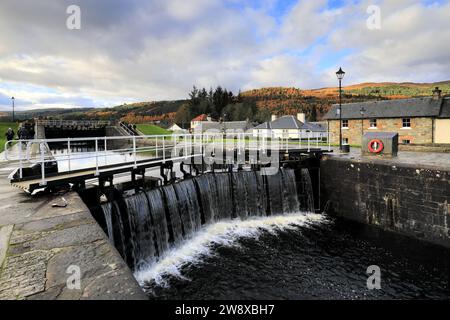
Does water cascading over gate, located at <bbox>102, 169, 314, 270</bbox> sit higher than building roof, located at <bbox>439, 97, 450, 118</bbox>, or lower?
lower

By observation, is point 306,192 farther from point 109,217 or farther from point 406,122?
point 406,122

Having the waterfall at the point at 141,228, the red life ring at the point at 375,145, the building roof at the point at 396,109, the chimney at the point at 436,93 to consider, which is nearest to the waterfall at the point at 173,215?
the waterfall at the point at 141,228

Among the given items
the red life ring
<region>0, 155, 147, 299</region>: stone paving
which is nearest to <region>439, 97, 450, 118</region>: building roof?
the red life ring

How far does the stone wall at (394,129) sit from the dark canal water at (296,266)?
2115cm

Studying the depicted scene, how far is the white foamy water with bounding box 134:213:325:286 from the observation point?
883 cm

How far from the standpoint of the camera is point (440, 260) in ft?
33.0

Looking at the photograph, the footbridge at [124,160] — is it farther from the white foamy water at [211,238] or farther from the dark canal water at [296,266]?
the dark canal water at [296,266]

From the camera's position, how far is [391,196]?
12.9m

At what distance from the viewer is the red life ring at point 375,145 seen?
15367 mm

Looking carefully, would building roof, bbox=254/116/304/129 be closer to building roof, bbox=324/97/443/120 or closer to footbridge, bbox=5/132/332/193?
building roof, bbox=324/97/443/120

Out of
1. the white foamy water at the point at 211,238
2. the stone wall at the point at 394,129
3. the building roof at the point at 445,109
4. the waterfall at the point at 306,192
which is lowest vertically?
the white foamy water at the point at 211,238

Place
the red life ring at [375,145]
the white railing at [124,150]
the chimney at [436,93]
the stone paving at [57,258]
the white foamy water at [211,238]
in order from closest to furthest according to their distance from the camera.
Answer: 1. the stone paving at [57,258]
2. the white railing at [124,150]
3. the white foamy water at [211,238]
4. the red life ring at [375,145]
5. the chimney at [436,93]

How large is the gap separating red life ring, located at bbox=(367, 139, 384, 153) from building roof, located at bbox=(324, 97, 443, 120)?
55.8 ft

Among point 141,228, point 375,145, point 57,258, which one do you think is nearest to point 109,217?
point 141,228
